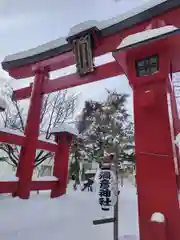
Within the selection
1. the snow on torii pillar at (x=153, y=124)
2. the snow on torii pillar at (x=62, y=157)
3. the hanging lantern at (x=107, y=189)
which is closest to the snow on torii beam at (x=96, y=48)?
the snow on torii pillar at (x=62, y=157)

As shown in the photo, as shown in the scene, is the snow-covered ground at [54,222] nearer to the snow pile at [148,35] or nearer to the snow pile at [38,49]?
the snow pile at [148,35]

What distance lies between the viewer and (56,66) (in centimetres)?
605

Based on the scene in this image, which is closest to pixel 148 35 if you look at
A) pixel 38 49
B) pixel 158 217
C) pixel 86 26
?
pixel 158 217

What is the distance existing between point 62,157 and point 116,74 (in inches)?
117

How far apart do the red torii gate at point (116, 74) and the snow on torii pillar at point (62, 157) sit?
91cm

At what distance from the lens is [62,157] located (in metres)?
6.09

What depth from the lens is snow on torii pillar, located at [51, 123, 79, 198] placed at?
5.81 meters

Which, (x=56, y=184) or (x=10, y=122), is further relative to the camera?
(x=10, y=122)

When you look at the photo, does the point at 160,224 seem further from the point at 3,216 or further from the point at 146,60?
the point at 3,216

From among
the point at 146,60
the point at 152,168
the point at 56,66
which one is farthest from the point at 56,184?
the point at 146,60

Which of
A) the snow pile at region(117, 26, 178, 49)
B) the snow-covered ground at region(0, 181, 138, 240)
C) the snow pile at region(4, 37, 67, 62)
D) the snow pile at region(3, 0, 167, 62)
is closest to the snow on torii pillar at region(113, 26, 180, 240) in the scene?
the snow pile at region(117, 26, 178, 49)

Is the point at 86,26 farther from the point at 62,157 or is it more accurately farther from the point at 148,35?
the point at 62,157

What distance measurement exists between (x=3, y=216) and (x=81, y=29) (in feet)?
14.1

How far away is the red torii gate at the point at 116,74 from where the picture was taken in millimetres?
2248
